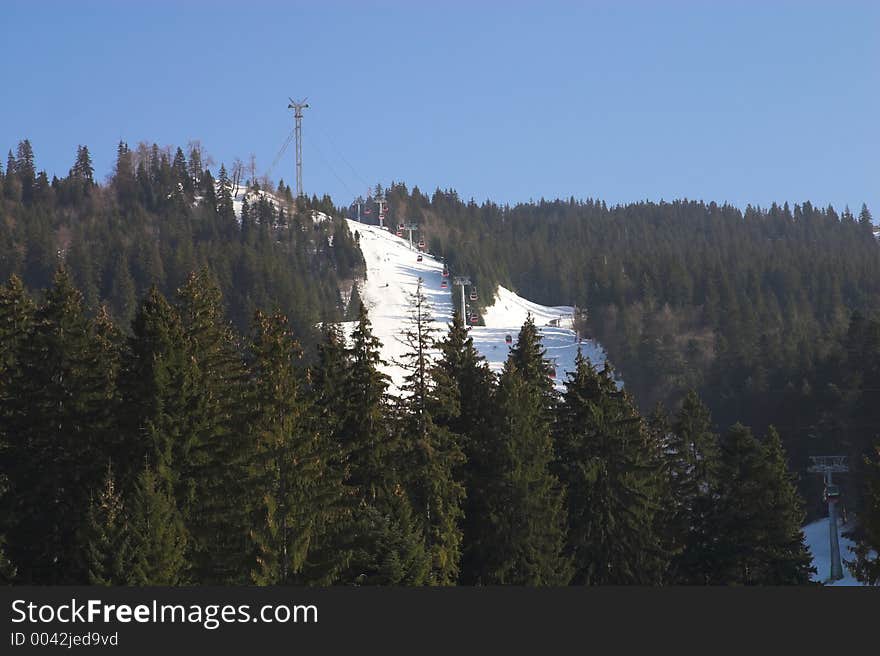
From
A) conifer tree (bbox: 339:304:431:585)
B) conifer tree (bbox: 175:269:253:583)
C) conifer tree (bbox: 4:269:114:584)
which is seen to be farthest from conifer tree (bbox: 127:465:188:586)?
conifer tree (bbox: 339:304:431:585)

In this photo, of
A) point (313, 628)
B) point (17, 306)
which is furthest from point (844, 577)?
point (313, 628)

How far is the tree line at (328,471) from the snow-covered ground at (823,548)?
1903cm

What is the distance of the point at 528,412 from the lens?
43750 mm

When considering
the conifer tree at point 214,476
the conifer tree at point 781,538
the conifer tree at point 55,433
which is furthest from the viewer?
the conifer tree at point 781,538

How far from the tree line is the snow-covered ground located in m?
19.0

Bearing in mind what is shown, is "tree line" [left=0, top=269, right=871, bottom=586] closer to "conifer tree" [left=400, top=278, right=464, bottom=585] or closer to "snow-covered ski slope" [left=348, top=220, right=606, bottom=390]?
"conifer tree" [left=400, top=278, right=464, bottom=585]

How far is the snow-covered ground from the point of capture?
68375 mm

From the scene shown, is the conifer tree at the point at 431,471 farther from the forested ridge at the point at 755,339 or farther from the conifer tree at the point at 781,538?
the forested ridge at the point at 755,339

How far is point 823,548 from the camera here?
76.2 metres

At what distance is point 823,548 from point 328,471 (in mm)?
48954

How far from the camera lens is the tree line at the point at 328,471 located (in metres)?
34.7

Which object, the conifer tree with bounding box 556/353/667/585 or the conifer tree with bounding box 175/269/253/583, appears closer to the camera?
the conifer tree with bounding box 175/269/253/583

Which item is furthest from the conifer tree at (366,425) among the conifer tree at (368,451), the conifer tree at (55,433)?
the conifer tree at (55,433)

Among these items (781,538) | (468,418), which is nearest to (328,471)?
(468,418)
